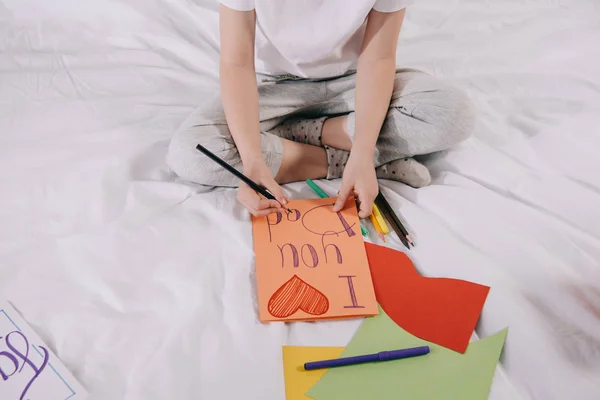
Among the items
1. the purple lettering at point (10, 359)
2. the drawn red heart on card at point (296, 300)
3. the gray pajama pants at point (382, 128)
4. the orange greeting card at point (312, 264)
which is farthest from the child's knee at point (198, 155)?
the purple lettering at point (10, 359)

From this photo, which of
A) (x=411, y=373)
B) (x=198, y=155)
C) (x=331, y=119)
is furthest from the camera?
(x=331, y=119)

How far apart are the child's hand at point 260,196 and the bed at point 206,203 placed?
27 millimetres

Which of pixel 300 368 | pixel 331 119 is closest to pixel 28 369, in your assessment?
pixel 300 368

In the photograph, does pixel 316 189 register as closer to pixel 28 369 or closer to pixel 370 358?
pixel 370 358

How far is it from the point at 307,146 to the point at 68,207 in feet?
1.20

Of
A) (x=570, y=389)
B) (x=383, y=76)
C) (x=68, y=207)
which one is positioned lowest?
(x=570, y=389)

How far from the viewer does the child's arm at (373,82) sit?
74cm

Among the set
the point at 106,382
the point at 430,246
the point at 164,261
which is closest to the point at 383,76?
the point at 430,246

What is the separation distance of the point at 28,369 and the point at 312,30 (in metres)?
0.58

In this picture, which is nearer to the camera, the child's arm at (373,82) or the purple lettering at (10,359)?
the purple lettering at (10,359)

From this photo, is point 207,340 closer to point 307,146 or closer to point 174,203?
point 174,203

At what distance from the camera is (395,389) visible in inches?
20.2

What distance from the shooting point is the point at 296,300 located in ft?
1.94

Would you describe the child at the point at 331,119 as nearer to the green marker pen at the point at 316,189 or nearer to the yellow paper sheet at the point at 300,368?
the green marker pen at the point at 316,189
